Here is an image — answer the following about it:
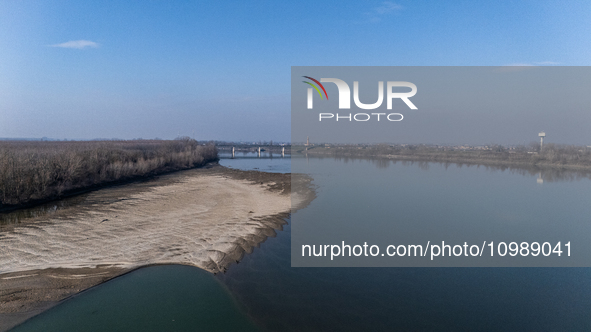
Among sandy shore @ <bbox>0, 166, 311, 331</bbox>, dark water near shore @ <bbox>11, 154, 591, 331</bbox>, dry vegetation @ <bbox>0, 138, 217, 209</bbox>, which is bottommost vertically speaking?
dark water near shore @ <bbox>11, 154, 591, 331</bbox>

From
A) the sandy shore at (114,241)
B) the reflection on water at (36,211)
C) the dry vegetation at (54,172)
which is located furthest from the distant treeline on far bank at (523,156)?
the reflection on water at (36,211)

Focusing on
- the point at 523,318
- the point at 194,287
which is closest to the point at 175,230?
the point at 194,287

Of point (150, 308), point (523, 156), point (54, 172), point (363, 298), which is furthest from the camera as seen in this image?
point (523, 156)

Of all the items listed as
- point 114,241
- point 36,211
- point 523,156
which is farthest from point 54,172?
point 523,156

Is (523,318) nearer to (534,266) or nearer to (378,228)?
(534,266)

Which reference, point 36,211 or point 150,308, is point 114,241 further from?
point 36,211

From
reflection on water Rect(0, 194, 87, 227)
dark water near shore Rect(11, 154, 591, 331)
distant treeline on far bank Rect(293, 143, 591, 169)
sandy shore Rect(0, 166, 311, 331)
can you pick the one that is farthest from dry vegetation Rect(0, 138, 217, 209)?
distant treeline on far bank Rect(293, 143, 591, 169)

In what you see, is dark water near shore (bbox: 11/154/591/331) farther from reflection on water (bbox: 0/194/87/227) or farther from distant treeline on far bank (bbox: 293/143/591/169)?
distant treeline on far bank (bbox: 293/143/591/169)
